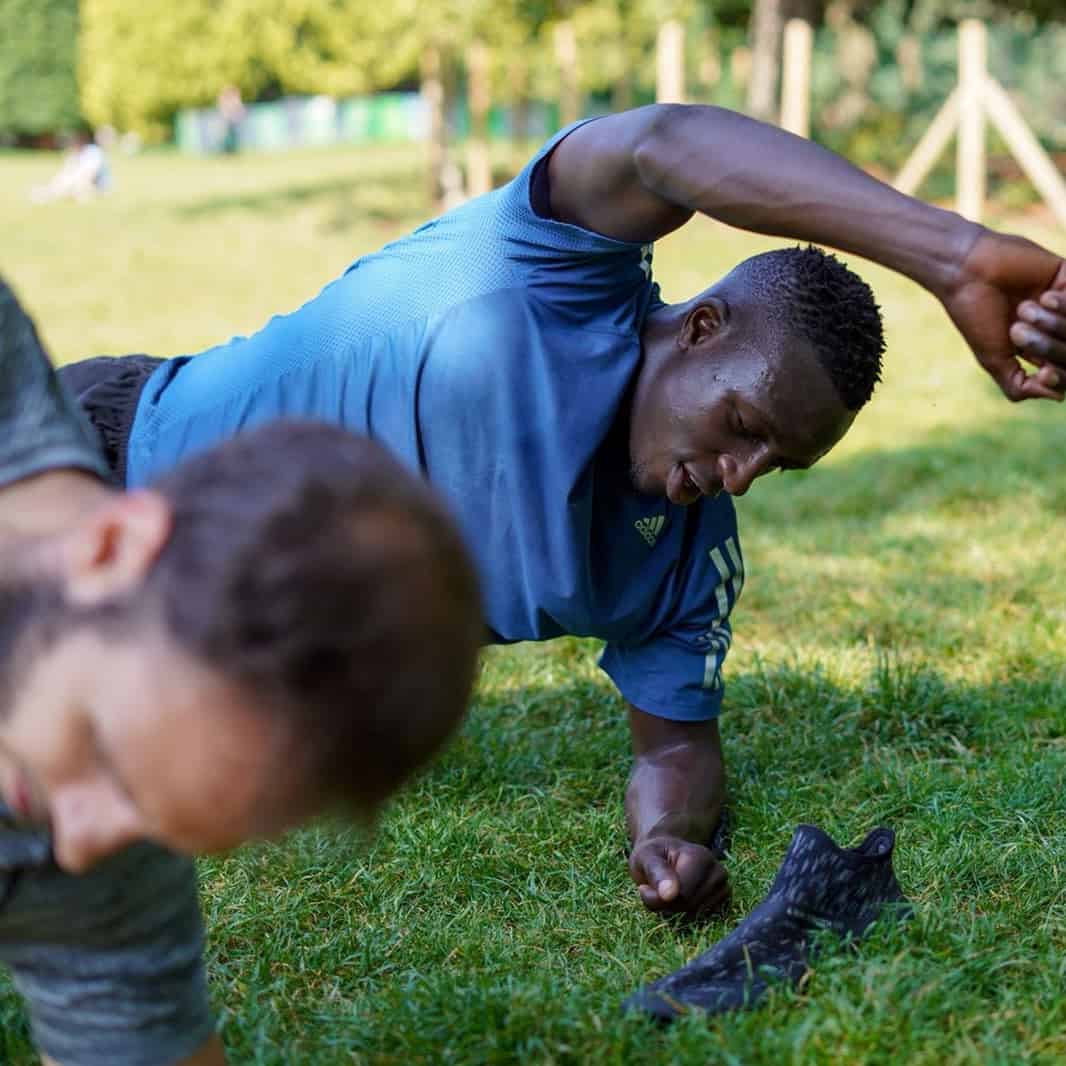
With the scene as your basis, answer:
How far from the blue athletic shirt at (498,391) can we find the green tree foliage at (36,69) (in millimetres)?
53303

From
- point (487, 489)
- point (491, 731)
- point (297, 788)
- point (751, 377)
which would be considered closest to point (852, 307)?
point (751, 377)

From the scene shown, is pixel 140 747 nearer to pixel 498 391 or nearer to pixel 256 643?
pixel 256 643

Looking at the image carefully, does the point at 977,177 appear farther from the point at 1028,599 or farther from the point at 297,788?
the point at 297,788

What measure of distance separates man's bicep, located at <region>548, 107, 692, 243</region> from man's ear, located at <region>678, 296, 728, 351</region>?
0.17m

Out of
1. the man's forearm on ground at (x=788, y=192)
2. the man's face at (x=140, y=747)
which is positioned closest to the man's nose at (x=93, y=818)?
the man's face at (x=140, y=747)

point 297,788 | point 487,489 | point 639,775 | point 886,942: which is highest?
point 297,788

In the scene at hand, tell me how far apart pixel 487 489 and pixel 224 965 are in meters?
0.95

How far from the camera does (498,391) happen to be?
2.82m

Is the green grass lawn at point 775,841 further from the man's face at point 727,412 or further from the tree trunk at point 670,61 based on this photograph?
the tree trunk at point 670,61

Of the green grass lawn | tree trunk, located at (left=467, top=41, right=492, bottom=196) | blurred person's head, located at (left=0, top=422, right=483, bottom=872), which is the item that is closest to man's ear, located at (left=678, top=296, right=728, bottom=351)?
the green grass lawn

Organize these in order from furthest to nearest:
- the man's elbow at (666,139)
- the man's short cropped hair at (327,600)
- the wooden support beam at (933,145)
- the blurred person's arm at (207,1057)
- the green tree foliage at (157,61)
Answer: the green tree foliage at (157,61) → the wooden support beam at (933,145) → the man's elbow at (666,139) → the blurred person's arm at (207,1057) → the man's short cropped hair at (327,600)

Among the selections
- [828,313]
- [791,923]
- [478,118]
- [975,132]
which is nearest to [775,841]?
[791,923]

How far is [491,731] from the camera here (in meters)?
3.53

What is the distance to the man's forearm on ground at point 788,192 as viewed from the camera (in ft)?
6.97
